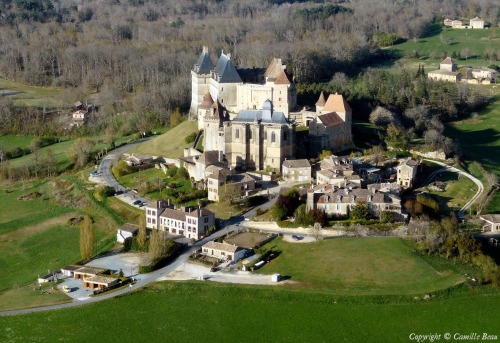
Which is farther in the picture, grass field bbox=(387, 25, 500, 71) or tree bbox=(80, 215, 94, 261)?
grass field bbox=(387, 25, 500, 71)

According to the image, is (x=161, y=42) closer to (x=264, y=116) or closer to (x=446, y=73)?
(x=446, y=73)

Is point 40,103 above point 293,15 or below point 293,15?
below

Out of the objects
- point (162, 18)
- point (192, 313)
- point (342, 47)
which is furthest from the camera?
point (162, 18)

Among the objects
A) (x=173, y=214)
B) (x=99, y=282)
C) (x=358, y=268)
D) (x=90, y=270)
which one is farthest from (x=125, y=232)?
(x=358, y=268)

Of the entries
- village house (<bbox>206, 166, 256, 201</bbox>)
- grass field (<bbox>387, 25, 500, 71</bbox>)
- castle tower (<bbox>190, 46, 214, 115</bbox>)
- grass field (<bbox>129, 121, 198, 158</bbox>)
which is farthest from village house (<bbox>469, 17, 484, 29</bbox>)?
village house (<bbox>206, 166, 256, 201</bbox>)

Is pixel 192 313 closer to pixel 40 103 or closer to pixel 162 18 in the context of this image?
pixel 40 103

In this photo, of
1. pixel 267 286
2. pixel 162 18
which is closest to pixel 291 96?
pixel 267 286

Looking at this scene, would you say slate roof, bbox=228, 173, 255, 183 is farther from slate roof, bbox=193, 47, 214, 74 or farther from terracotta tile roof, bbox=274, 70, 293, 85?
slate roof, bbox=193, 47, 214, 74
